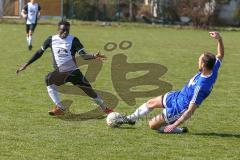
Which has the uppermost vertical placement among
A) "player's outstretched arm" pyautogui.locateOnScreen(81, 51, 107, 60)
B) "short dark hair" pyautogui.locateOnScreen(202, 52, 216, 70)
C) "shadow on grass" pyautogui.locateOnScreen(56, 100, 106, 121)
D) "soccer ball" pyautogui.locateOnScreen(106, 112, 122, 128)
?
"short dark hair" pyautogui.locateOnScreen(202, 52, 216, 70)

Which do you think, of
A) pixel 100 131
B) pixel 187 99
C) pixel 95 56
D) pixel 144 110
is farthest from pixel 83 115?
pixel 187 99

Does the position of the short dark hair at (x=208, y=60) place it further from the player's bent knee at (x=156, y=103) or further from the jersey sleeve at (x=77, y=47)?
the jersey sleeve at (x=77, y=47)

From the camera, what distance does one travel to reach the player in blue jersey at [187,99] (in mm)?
9500

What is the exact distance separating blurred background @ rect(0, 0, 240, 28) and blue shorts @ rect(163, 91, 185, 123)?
43521mm

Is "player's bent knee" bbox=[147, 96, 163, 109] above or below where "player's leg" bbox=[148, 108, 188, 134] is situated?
above

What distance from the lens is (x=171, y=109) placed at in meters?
9.77

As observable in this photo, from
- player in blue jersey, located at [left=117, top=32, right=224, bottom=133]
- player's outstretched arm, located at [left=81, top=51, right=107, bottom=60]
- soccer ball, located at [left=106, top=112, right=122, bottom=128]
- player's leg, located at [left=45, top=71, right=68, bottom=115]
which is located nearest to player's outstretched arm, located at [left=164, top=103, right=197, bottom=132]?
player in blue jersey, located at [left=117, top=32, right=224, bottom=133]

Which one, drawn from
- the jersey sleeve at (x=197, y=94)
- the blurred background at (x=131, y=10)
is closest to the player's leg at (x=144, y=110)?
the jersey sleeve at (x=197, y=94)

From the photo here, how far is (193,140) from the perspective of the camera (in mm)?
9461

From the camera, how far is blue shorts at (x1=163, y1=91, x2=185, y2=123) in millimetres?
9727

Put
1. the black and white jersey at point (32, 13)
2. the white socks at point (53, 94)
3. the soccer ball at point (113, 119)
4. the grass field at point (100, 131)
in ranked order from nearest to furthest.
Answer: the grass field at point (100, 131) → the soccer ball at point (113, 119) → the white socks at point (53, 94) → the black and white jersey at point (32, 13)

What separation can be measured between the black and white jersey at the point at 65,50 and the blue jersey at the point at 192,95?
7.03ft

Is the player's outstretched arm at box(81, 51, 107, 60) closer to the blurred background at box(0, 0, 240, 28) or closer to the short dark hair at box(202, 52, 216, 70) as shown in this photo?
the short dark hair at box(202, 52, 216, 70)

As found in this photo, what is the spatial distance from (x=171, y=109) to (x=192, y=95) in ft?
1.38
